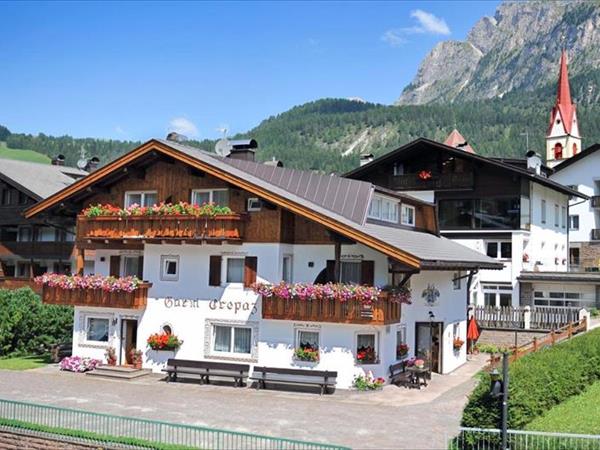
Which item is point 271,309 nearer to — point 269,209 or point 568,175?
point 269,209

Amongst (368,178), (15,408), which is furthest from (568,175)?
(15,408)

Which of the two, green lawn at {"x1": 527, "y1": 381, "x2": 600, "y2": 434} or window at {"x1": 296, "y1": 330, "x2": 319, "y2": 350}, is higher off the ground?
window at {"x1": 296, "y1": 330, "x2": 319, "y2": 350}

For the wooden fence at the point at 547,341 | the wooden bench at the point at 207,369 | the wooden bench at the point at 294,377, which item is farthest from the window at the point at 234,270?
the wooden fence at the point at 547,341

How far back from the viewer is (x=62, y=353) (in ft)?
94.3

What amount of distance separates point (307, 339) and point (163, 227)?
6387 millimetres

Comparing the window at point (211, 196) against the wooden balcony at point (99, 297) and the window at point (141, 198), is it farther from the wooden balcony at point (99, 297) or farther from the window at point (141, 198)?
the wooden balcony at point (99, 297)

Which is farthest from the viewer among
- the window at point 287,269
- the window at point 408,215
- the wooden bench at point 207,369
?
the window at point 408,215

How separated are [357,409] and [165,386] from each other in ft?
22.6

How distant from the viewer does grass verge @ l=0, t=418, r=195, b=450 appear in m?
14.7

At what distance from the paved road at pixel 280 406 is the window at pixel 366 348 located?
1138mm

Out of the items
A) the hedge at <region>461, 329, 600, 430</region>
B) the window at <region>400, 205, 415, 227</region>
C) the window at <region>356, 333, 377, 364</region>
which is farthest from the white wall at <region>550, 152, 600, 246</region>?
the window at <region>356, 333, 377, 364</region>

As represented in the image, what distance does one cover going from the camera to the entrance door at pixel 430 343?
84.0 feet

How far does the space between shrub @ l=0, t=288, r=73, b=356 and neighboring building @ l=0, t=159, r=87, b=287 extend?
11.2 meters

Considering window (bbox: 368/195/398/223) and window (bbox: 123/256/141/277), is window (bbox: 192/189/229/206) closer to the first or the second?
window (bbox: 123/256/141/277)
